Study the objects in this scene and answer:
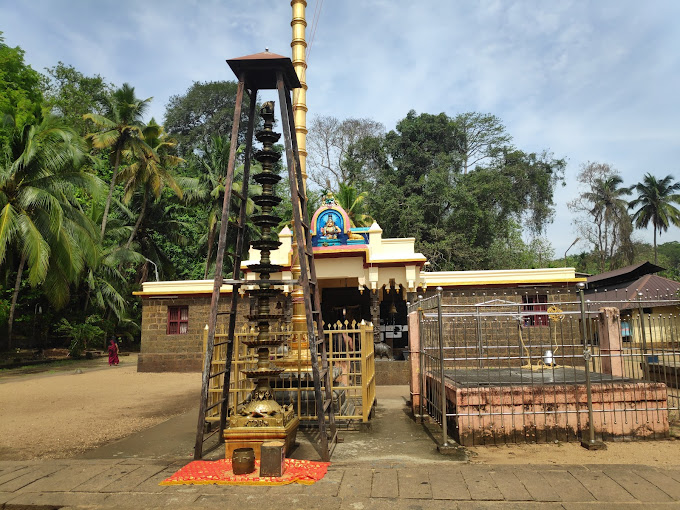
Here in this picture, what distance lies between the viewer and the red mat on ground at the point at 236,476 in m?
4.85

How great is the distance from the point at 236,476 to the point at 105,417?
5.59 meters

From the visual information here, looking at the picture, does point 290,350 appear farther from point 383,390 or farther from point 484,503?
point 383,390

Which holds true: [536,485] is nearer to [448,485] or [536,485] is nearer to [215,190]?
[448,485]

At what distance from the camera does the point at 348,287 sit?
18.5 meters

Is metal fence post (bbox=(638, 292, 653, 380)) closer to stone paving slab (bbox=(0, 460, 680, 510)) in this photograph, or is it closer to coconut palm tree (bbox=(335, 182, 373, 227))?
stone paving slab (bbox=(0, 460, 680, 510))

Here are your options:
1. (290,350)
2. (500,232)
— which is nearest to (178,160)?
(500,232)

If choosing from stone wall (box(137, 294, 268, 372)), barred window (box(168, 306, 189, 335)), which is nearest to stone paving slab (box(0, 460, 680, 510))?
stone wall (box(137, 294, 268, 372))

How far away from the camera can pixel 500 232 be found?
30828 mm

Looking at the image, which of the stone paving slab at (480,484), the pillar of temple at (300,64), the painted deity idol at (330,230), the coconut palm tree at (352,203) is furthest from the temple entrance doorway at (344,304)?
the stone paving slab at (480,484)

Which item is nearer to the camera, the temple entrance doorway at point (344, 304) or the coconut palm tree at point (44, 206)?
the coconut palm tree at point (44, 206)

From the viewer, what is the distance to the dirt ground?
581 centimetres

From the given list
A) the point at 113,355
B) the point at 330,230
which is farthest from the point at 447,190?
the point at 113,355

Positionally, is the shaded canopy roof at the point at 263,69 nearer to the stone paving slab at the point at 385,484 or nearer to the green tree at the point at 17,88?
the stone paving slab at the point at 385,484

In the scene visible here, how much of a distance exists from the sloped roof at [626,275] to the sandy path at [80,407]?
78.1 feet
